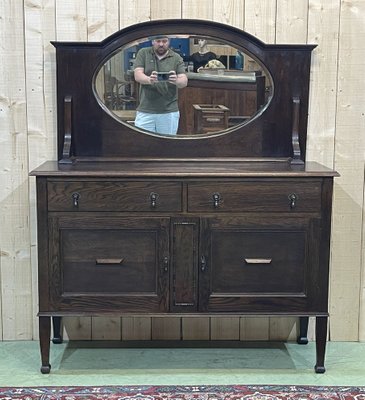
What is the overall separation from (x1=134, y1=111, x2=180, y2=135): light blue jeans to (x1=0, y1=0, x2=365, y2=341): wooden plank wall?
0.41 metres

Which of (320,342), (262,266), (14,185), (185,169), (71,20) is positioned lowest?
(320,342)

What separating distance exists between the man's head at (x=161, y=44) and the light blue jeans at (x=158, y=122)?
28 centimetres

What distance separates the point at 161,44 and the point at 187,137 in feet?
1.43

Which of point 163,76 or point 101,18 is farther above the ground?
point 101,18

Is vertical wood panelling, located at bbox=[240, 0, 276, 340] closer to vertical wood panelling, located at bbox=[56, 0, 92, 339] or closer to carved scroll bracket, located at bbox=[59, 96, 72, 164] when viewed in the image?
vertical wood panelling, located at bbox=[56, 0, 92, 339]

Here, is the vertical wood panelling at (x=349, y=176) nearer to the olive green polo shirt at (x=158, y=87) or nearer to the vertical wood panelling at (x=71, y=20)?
the olive green polo shirt at (x=158, y=87)

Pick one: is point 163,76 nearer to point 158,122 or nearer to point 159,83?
point 159,83

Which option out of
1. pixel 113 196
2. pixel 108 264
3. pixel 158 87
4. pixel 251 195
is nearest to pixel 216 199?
pixel 251 195

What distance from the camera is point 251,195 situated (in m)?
2.85

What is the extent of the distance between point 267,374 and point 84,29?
1763mm

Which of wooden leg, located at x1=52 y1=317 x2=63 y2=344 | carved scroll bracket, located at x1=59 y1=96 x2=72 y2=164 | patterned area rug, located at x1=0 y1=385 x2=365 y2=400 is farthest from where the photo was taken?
wooden leg, located at x1=52 y1=317 x2=63 y2=344

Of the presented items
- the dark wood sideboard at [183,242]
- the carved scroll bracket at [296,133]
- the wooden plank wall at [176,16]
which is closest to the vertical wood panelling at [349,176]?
the wooden plank wall at [176,16]

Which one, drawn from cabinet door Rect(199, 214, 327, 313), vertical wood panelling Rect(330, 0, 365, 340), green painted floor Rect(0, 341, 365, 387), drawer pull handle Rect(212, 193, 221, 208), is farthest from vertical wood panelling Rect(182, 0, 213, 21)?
green painted floor Rect(0, 341, 365, 387)

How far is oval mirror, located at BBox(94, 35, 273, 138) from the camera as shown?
3111 mm
